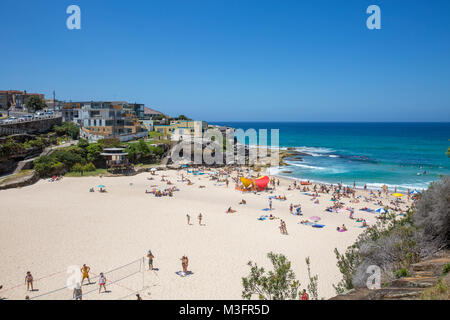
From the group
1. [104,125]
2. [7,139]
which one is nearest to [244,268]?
[7,139]

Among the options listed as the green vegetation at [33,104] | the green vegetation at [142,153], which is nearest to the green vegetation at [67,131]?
the green vegetation at [142,153]

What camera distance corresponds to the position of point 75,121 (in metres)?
55.3

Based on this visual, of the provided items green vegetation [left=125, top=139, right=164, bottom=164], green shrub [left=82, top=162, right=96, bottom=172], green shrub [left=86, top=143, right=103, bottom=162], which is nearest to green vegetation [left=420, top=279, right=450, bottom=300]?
green shrub [left=82, top=162, right=96, bottom=172]

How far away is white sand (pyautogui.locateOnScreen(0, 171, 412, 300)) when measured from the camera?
10797 mm

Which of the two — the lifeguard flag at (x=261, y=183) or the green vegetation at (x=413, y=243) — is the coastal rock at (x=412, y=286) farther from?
the lifeguard flag at (x=261, y=183)

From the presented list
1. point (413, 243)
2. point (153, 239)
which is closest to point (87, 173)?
point (153, 239)

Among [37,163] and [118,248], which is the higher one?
[37,163]

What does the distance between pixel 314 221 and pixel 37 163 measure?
91.4 ft

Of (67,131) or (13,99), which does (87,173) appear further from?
(13,99)

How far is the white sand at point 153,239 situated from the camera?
10797mm

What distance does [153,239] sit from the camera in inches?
603

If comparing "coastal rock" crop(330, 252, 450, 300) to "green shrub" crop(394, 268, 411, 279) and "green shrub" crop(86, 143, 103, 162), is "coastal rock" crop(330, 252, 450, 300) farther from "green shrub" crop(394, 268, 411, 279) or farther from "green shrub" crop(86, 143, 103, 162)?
"green shrub" crop(86, 143, 103, 162)
